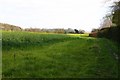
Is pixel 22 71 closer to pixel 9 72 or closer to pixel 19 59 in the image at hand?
pixel 9 72

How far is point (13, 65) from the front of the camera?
14.8 metres

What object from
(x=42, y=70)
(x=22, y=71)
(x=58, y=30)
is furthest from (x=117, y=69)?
(x=58, y=30)

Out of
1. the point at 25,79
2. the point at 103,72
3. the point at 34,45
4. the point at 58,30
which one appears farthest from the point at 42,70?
the point at 58,30

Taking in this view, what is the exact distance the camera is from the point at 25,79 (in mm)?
12430

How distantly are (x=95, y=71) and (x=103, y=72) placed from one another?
36 cm

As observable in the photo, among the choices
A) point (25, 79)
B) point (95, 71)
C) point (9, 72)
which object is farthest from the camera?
point (95, 71)

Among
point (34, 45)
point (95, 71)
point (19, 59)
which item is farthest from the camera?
point (34, 45)

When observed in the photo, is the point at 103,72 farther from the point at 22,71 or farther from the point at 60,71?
the point at 22,71

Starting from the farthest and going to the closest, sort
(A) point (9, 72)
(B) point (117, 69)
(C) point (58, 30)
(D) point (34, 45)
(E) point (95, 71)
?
1. (C) point (58, 30)
2. (D) point (34, 45)
3. (B) point (117, 69)
4. (E) point (95, 71)
5. (A) point (9, 72)

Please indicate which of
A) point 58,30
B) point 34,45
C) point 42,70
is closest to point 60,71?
point 42,70

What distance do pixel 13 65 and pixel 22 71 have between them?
1.22 metres

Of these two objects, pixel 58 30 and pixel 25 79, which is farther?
pixel 58 30

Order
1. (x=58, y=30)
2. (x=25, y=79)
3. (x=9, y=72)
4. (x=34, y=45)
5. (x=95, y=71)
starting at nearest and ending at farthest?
(x=25, y=79) → (x=9, y=72) → (x=95, y=71) → (x=34, y=45) → (x=58, y=30)

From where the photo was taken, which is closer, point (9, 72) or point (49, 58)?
point (9, 72)
